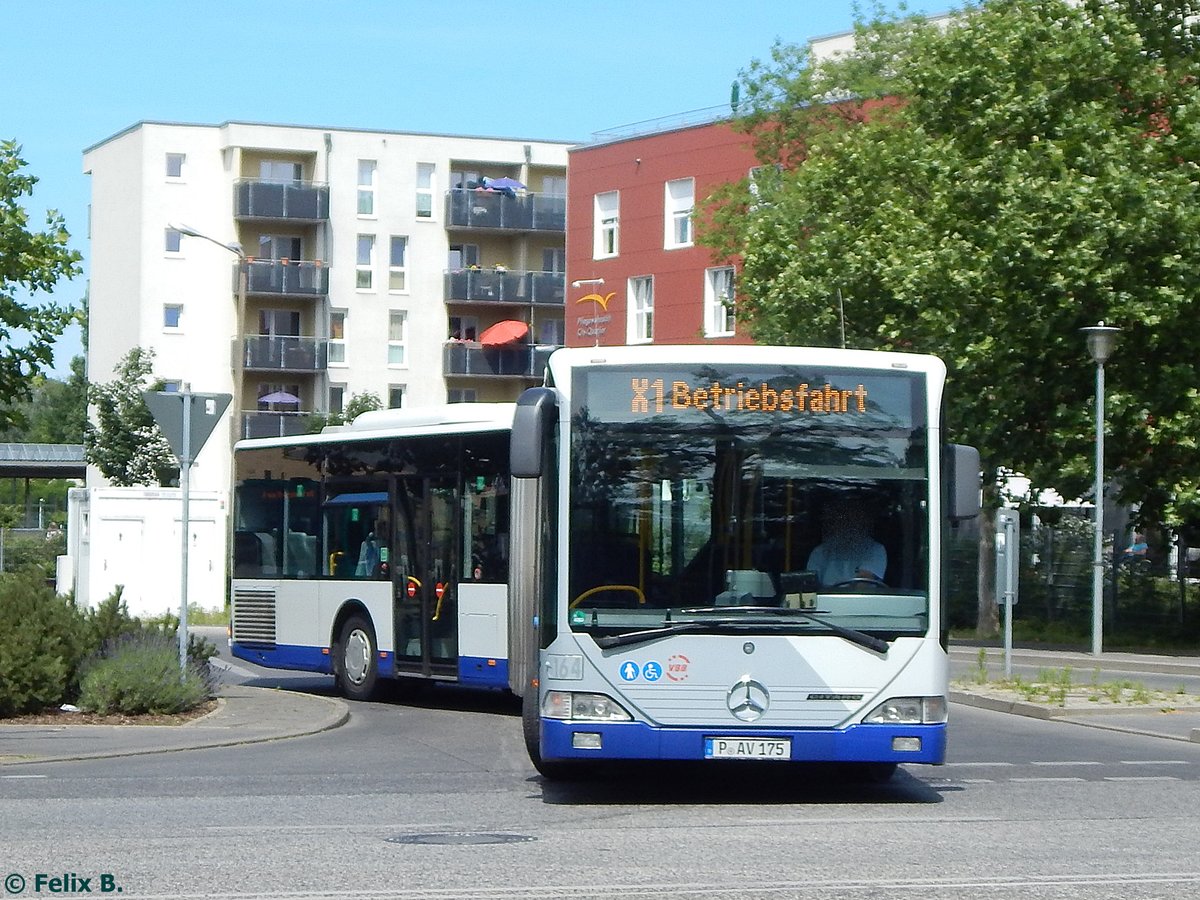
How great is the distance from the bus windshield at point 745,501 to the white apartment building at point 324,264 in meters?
63.6

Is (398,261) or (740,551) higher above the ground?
Result: (398,261)

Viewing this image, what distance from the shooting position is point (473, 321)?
267ft

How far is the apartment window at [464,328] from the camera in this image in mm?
80812

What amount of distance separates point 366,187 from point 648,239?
20468mm

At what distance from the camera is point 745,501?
12531 mm

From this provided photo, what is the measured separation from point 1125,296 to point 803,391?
2016cm

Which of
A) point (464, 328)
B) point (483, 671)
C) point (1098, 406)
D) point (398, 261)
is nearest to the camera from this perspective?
point (483, 671)

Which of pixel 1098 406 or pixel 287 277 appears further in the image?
pixel 287 277

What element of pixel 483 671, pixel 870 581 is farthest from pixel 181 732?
pixel 870 581

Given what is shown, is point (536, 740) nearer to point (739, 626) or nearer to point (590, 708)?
point (590, 708)

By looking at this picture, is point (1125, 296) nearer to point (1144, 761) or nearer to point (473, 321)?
point (1144, 761)

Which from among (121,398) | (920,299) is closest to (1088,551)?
(920,299)

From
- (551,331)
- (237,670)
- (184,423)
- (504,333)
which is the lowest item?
(237,670)

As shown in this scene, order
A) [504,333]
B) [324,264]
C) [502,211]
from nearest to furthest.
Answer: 1. [324,264]
2. [504,333]
3. [502,211]
